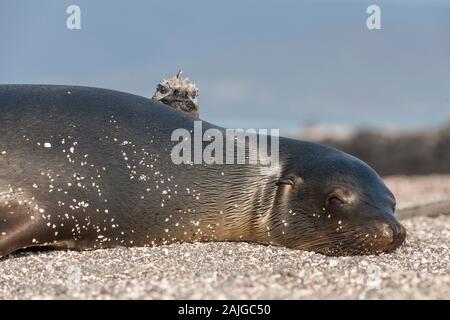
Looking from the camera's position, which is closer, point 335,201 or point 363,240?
point 363,240

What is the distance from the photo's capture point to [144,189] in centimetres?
740

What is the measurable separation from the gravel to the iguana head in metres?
1.80

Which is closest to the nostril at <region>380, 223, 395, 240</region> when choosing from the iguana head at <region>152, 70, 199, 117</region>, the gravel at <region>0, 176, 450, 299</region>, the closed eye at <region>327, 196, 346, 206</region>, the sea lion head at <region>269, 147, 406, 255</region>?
the sea lion head at <region>269, 147, 406, 255</region>

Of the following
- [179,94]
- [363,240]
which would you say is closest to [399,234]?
[363,240]

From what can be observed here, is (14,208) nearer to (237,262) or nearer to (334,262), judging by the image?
(237,262)

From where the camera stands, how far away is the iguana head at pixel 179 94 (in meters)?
8.77

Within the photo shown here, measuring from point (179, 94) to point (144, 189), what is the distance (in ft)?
5.74

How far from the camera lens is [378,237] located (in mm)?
7340

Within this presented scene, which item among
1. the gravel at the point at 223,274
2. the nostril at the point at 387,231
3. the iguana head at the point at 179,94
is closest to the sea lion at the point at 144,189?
the nostril at the point at 387,231

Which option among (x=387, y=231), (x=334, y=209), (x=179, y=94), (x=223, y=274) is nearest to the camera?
(x=223, y=274)

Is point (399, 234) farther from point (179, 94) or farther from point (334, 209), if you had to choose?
point (179, 94)

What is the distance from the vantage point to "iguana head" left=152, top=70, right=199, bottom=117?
877cm
